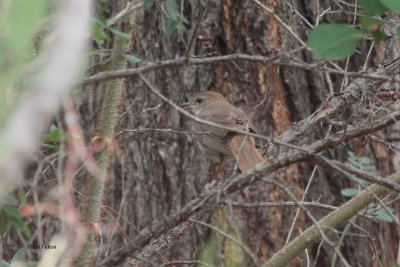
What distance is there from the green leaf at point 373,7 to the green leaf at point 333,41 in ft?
0.26

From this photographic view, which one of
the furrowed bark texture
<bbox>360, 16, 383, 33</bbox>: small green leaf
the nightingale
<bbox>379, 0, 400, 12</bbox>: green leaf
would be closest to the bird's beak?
the nightingale

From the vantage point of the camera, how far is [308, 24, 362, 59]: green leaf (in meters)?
1.80

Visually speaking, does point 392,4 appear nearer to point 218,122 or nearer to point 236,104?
point 218,122

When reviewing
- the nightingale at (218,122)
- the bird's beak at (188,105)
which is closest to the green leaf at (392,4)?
the nightingale at (218,122)

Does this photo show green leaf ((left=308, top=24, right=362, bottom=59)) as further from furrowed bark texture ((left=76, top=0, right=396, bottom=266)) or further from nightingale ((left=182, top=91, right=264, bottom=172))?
furrowed bark texture ((left=76, top=0, right=396, bottom=266))

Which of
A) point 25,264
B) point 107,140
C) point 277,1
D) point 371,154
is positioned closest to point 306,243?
point 107,140

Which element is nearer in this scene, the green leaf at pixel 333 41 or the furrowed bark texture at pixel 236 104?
the green leaf at pixel 333 41

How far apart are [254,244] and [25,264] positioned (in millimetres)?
3179

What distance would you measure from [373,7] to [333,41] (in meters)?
0.19

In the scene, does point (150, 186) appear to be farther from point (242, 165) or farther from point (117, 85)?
point (117, 85)

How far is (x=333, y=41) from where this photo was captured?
5.99 ft

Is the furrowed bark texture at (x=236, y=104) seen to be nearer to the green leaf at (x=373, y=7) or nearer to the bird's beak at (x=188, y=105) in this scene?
the bird's beak at (x=188, y=105)

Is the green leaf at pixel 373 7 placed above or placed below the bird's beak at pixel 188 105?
above

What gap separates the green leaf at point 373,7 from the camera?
1880mm
